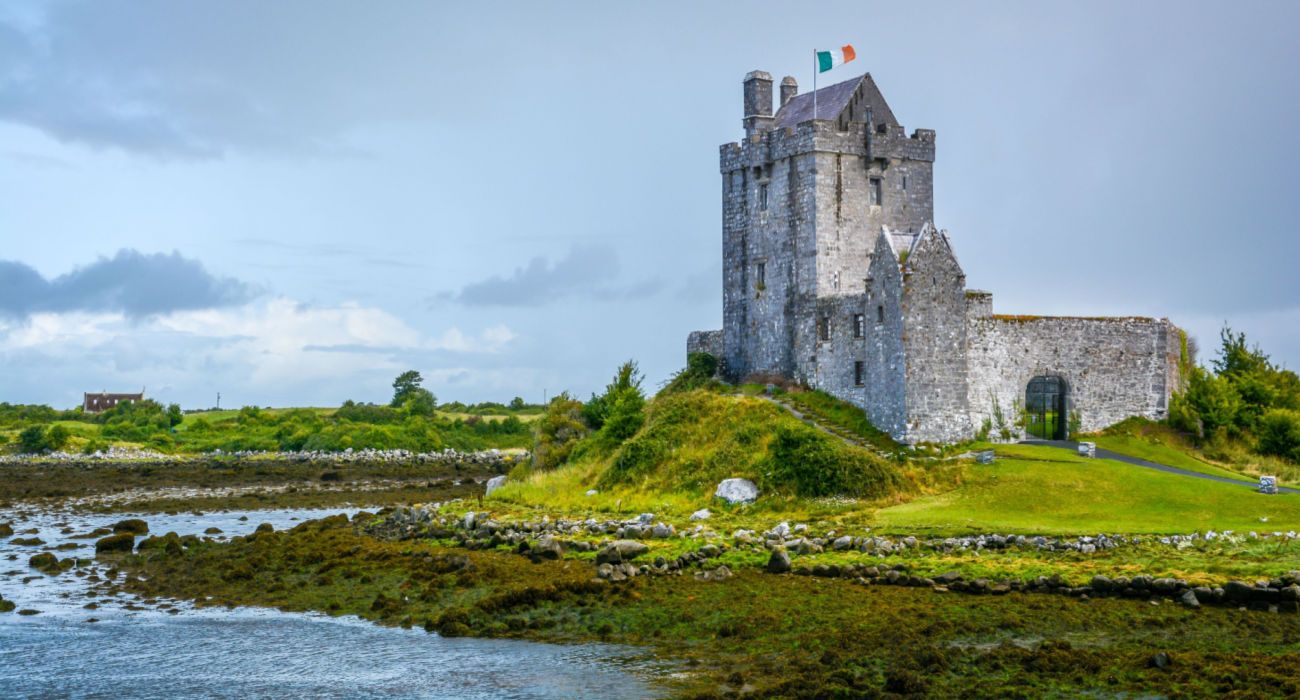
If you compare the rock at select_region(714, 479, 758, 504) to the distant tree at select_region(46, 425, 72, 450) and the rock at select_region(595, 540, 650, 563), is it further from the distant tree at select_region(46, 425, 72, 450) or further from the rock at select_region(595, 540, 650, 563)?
the distant tree at select_region(46, 425, 72, 450)

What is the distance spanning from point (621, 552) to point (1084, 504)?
39.9 feet

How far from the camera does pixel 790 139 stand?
1858 inches

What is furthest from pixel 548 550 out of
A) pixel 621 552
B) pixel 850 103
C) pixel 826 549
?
pixel 850 103

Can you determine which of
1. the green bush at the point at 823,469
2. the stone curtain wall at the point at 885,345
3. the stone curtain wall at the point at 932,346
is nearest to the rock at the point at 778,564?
the green bush at the point at 823,469

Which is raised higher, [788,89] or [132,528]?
[788,89]

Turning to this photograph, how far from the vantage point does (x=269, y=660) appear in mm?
21203

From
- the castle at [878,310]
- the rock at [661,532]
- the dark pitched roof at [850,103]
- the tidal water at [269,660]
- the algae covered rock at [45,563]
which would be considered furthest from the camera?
the dark pitched roof at [850,103]

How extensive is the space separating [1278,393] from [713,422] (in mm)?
19718

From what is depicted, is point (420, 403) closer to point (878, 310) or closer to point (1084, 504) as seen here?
point (878, 310)

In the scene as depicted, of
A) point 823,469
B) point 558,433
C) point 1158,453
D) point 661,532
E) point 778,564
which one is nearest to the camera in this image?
point 778,564

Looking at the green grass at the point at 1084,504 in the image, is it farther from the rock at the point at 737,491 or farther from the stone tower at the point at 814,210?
the stone tower at the point at 814,210

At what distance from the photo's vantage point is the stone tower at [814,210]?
46.4 meters

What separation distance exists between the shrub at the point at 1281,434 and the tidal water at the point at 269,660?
2934 cm

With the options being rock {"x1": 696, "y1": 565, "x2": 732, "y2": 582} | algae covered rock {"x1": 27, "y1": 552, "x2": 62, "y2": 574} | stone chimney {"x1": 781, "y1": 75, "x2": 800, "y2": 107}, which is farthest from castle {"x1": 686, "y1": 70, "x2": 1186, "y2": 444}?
algae covered rock {"x1": 27, "y1": 552, "x2": 62, "y2": 574}
